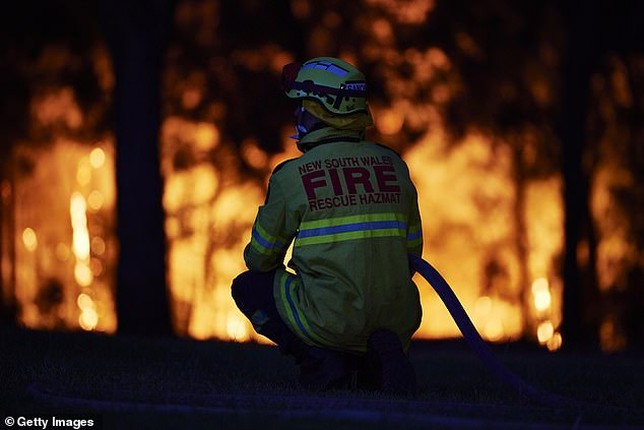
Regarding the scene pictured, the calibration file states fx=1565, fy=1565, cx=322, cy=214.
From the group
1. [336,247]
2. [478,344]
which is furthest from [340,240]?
[478,344]

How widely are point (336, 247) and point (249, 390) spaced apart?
93cm

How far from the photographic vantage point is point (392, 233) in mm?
8859

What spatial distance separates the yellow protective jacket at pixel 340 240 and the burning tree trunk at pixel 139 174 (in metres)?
7.85

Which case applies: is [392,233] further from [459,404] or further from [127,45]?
[127,45]

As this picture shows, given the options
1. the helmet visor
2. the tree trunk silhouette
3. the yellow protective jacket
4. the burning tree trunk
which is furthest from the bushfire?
the yellow protective jacket

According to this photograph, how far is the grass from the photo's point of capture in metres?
7.34

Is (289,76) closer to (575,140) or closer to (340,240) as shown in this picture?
(340,240)

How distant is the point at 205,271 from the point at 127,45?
43.3ft

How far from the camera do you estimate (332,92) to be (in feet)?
29.3

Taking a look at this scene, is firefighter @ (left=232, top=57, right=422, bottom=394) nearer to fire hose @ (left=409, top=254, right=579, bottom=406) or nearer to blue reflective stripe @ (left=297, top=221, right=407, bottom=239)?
blue reflective stripe @ (left=297, top=221, right=407, bottom=239)

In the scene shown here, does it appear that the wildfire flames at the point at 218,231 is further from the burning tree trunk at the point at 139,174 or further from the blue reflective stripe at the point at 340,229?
the blue reflective stripe at the point at 340,229
